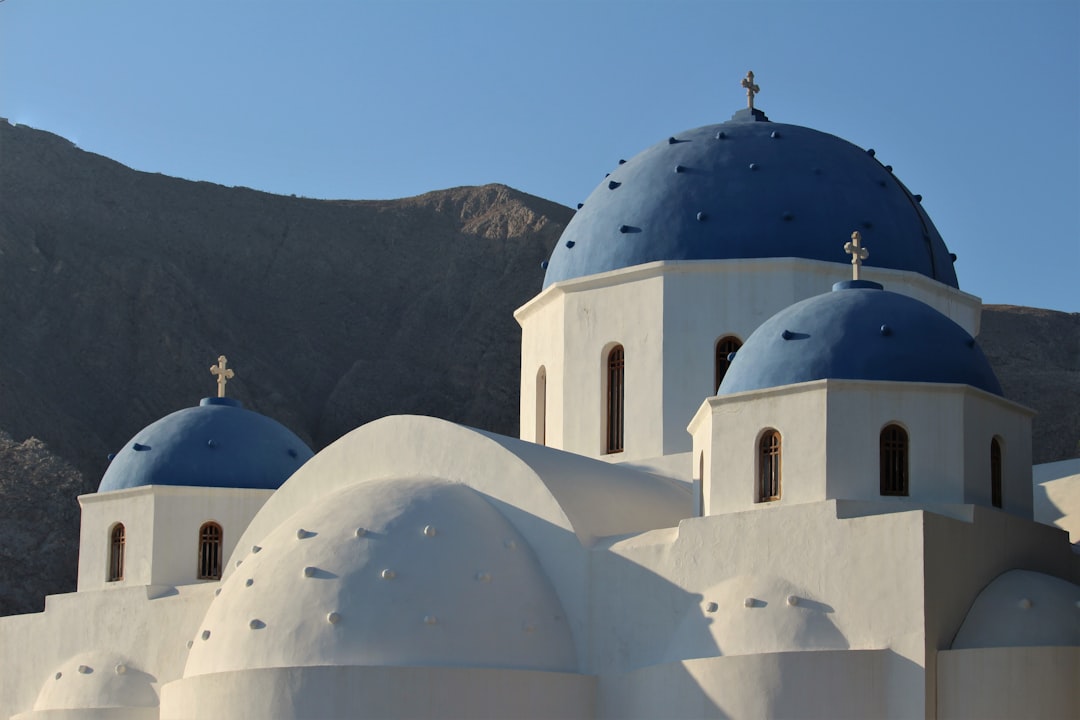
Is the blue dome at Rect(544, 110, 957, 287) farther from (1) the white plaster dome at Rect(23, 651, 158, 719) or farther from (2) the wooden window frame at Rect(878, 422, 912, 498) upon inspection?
(1) the white plaster dome at Rect(23, 651, 158, 719)

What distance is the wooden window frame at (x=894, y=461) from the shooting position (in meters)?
16.5

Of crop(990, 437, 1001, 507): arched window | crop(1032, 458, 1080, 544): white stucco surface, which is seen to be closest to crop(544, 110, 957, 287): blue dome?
crop(1032, 458, 1080, 544): white stucco surface

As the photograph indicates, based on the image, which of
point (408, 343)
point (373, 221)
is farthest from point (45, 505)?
point (373, 221)

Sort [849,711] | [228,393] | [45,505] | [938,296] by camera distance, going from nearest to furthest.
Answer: [849,711] → [938,296] → [45,505] → [228,393]

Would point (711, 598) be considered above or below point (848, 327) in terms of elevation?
below

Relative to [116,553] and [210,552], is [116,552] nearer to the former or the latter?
[116,553]

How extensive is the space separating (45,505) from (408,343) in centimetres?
1553

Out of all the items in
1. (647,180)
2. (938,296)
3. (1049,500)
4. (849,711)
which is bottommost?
(849,711)

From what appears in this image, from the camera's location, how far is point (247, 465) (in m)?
23.2

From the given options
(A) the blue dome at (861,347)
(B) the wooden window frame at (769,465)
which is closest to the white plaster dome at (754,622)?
(B) the wooden window frame at (769,465)

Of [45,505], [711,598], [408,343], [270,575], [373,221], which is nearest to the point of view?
[711,598]

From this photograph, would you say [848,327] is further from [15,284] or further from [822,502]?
[15,284]

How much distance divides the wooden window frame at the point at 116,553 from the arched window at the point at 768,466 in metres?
10.3

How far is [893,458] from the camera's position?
1658cm
